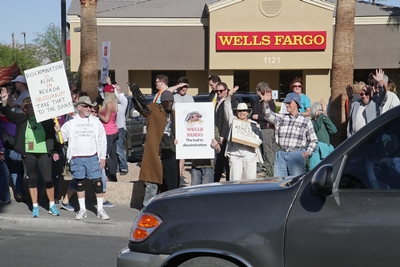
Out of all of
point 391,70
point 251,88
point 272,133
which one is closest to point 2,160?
point 272,133

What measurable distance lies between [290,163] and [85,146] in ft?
9.95

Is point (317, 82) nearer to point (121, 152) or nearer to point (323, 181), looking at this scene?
point (121, 152)

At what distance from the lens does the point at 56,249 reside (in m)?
8.02

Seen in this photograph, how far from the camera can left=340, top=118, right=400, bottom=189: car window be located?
4.24 metres

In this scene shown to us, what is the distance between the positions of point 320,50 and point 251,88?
499cm

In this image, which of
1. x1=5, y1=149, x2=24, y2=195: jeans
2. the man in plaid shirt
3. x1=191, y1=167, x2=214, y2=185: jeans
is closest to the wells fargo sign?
x1=5, y1=149, x2=24, y2=195: jeans

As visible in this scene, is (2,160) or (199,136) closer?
(199,136)

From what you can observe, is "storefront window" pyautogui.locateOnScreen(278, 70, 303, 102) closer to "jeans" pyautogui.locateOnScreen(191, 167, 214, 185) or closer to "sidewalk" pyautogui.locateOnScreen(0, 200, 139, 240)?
"jeans" pyautogui.locateOnScreen(191, 167, 214, 185)

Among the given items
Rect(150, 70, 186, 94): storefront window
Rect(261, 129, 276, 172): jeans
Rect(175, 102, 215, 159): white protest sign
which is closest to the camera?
Rect(175, 102, 215, 159): white protest sign

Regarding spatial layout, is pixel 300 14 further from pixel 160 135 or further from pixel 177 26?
pixel 160 135

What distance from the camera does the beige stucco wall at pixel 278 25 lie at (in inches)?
1332

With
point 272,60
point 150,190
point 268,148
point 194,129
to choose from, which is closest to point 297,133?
point 194,129

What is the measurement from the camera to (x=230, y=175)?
31.1ft

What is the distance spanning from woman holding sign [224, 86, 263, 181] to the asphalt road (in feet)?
6.61
